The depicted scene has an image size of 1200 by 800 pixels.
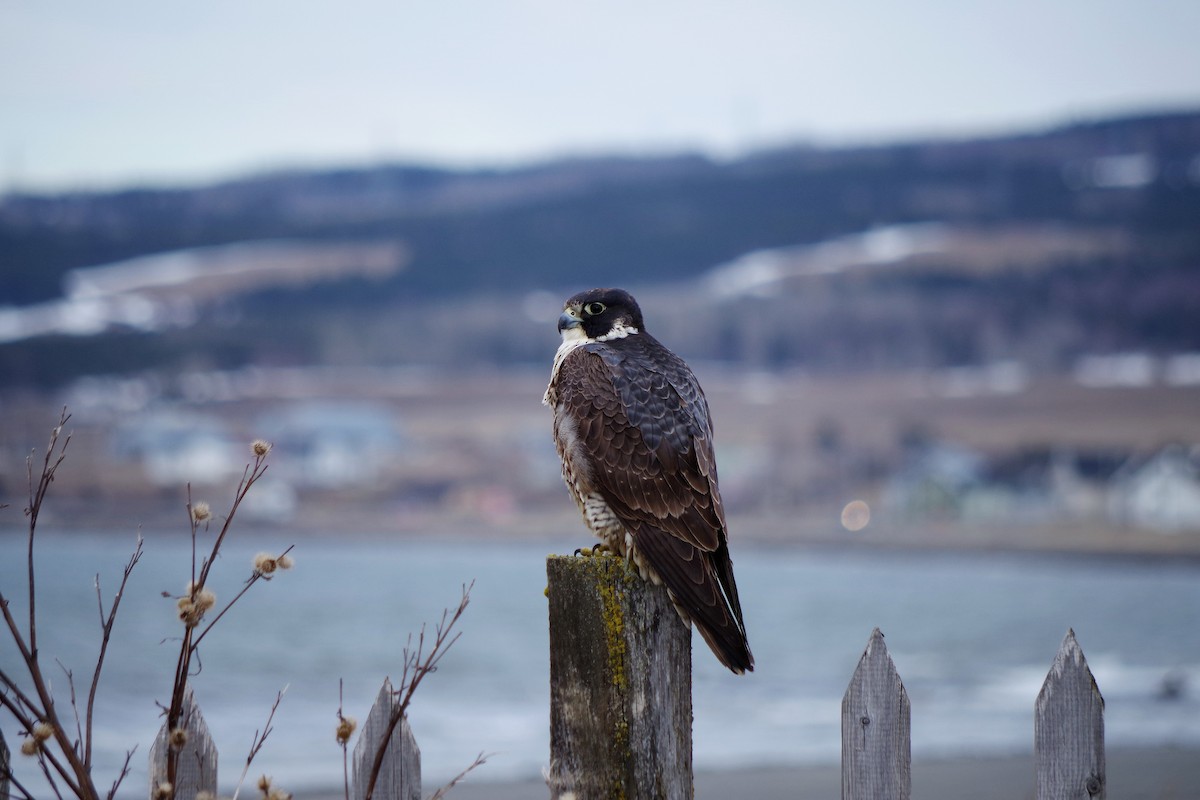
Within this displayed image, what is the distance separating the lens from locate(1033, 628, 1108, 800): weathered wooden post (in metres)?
2.28

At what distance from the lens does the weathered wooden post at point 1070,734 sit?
2.28 m

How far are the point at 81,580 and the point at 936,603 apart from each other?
3179cm

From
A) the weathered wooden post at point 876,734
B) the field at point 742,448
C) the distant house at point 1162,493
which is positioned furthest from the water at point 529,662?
the field at point 742,448

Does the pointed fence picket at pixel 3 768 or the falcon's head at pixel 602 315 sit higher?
the falcon's head at pixel 602 315

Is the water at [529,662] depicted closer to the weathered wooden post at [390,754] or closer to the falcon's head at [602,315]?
the weathered wooden post at [390,754]

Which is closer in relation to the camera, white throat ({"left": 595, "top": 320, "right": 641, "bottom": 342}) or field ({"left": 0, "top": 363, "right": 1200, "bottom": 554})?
white throat ({"left": 595, "top": 320, "right": 641, "bottom": 342})

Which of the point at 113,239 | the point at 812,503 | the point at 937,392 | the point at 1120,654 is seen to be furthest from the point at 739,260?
the point at 1120,654

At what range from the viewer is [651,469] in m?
2.93

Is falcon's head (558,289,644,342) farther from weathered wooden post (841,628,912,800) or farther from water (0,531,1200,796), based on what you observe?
water (0,531,1200,796)

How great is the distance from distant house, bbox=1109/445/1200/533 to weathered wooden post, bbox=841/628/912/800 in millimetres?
82316

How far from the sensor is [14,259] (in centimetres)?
14112

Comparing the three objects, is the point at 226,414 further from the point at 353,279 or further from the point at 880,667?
the point at 880,667

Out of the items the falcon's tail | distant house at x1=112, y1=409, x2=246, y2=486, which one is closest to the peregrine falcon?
the falcon's tail

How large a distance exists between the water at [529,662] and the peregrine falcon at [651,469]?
108 centimetres
